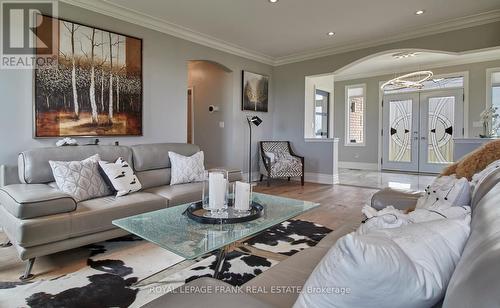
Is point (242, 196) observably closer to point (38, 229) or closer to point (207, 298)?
point (207, 298)

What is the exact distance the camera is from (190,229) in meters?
1.69

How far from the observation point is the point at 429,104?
7398 mm

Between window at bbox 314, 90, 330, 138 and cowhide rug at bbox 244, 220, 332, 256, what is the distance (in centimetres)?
458

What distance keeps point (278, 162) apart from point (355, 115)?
4080 millimetres

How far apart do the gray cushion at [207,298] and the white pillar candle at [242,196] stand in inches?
35.9

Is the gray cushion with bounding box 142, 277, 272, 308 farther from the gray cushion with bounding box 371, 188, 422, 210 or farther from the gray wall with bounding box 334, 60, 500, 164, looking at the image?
the gray wall with bounding box 334, 60, 500, 164

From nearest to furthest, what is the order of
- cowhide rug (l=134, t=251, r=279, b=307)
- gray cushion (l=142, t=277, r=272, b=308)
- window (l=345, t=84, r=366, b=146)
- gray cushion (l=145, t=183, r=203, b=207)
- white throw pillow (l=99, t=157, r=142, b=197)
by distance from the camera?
gray cushion (l=142, t=277, r=272, b=308)
cowhide rug (l=134, t=251, r=279, b=307)
white throw pillow (l=99, t=157, r=142, b=197)
gray cushion (l=145, t=183, r=203, b=207)
window (l=345, t=84, r=366, b=146)

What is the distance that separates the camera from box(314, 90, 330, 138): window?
748 cm

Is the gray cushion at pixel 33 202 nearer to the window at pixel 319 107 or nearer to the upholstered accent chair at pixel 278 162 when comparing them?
the upholstered accent chair at pixel 278 162

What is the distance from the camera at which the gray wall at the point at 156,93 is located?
3.07m

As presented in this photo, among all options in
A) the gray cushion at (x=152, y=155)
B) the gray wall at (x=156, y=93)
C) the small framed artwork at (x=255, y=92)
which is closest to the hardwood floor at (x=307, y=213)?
the gray wall at (x=156, y=93)

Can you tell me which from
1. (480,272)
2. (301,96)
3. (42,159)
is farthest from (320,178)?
(480,272)

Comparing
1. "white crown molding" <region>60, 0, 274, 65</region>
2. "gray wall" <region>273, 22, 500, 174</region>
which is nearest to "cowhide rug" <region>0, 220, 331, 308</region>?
"white crown molding" <region>60, 0, 274, 65</region>

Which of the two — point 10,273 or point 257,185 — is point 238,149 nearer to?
point 257,185
